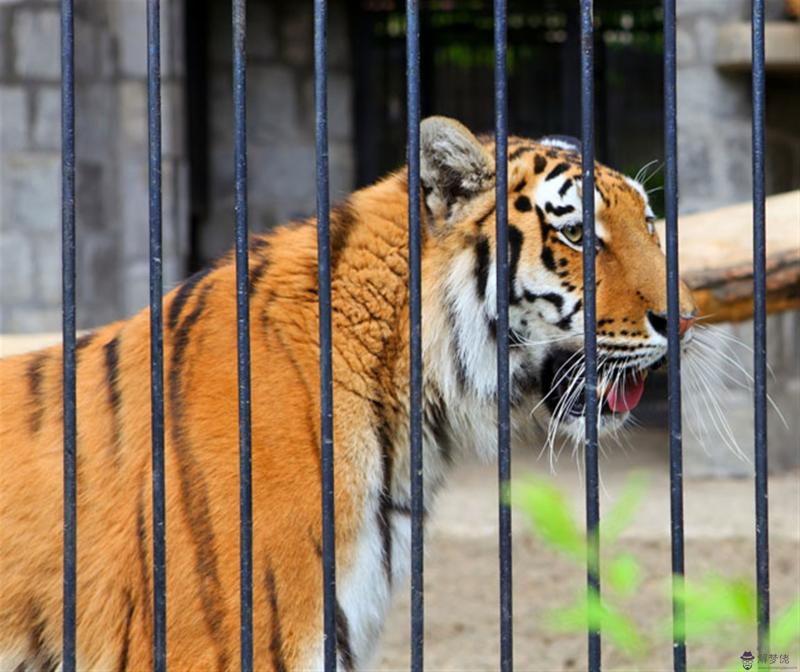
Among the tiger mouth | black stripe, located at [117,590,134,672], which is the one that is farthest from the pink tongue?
black stripe, located at [117,590,134,672]

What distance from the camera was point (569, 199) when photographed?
2838 millimetres

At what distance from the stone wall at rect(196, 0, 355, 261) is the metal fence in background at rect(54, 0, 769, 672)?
277 inches

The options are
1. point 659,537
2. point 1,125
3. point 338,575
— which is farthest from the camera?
point 1,125

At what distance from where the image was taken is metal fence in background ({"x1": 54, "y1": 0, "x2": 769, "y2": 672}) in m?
1.96

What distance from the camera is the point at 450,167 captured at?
9.12 ft

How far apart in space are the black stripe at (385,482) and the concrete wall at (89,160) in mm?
5038

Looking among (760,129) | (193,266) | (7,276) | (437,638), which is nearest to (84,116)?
(7,276)

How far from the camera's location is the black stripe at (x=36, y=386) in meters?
2.81

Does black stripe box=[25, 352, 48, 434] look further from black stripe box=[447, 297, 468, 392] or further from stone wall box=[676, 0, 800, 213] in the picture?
stone wall box=[676, 0, 800, 213]

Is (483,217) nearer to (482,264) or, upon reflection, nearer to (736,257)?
(482,264)

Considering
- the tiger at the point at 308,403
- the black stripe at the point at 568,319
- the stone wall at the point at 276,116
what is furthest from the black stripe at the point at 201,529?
the stone wall at the point at 276,116

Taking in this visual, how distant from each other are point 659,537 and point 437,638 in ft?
5.92

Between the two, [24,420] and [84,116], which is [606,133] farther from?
[24,420]

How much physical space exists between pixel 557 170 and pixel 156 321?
1.13 m
